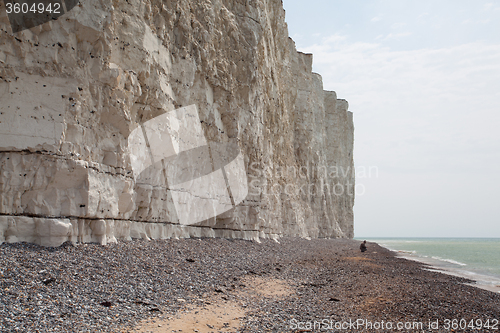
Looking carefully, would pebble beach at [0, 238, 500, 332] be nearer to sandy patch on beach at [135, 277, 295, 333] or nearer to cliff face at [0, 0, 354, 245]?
sandy patch on beach at [135, 277, 295, 333]

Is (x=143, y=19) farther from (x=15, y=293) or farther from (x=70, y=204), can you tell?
(x=15, y=293)

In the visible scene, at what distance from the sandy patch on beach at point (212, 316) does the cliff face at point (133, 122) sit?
3879 millimetres

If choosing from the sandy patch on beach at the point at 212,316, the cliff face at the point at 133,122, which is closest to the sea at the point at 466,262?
the sandy patch on beach at the point at 212,316

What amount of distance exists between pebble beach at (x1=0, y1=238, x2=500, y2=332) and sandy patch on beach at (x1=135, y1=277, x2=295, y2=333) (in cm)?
2

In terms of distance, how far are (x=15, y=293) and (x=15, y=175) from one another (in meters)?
3.58

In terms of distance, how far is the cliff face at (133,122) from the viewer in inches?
342

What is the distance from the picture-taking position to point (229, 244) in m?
16.6

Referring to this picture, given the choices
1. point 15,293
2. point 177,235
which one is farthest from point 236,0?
point 15,293

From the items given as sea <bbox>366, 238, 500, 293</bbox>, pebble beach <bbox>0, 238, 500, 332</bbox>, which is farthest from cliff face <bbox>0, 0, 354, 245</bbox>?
sea <bbox>366, 238, 500, 293</bbox>

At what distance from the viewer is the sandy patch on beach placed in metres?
6.03

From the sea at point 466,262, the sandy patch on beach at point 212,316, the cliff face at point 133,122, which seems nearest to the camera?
the sandy patch on beach at point 212,316

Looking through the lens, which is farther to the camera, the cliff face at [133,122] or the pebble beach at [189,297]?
the cliff face at [133,122]

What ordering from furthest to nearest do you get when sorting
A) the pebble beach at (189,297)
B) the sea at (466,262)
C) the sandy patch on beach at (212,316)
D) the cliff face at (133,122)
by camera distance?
the sea at (466,262) → the cliff face at (133,122) → the sandy patch on beach at (212,316) → the pebble beach at (189,297)

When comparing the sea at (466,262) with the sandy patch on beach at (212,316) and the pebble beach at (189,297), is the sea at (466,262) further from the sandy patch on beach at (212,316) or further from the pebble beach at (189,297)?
the sandy patch on beach at (212,316)
